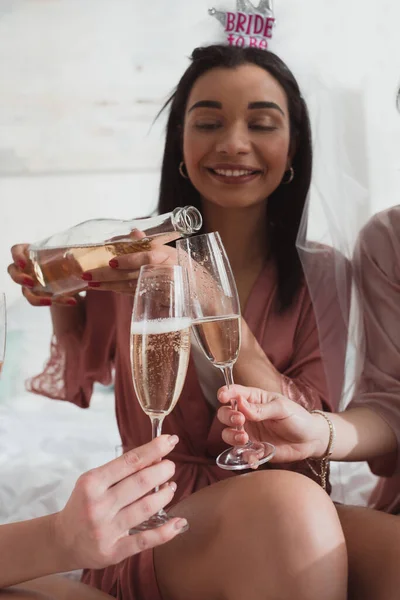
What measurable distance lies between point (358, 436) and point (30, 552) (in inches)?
22.4

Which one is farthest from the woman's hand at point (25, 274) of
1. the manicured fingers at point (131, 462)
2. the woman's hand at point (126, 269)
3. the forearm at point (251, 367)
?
the manicured fingers at point (131, 462)

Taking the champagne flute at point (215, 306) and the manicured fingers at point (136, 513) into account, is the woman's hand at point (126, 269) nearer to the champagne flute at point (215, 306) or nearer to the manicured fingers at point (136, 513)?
the champagne flute at point (215, 306)

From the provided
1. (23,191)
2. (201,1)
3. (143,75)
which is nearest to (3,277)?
(23,191)

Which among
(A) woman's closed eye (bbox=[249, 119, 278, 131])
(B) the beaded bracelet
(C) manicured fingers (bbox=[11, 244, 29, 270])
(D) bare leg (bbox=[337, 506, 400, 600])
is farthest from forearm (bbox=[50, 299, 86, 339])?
(D) bare leg (bbox=[337, 506, 400, 600])

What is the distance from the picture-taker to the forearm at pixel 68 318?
162 cm

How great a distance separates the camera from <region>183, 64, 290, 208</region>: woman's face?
4.83 feet

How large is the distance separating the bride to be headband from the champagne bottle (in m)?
0.58

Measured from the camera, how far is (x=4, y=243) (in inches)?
108

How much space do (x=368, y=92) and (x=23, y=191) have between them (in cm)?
156

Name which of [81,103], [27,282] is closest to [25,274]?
[27,282]

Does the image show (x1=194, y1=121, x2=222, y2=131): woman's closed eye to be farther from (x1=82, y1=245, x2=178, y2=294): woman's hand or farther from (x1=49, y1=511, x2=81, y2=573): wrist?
(x1=49, y1=511, x2=81, y2=573): wrist

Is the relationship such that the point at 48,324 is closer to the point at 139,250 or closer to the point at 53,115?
the point at 53,115

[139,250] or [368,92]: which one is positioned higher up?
[368,92]

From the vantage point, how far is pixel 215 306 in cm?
100
